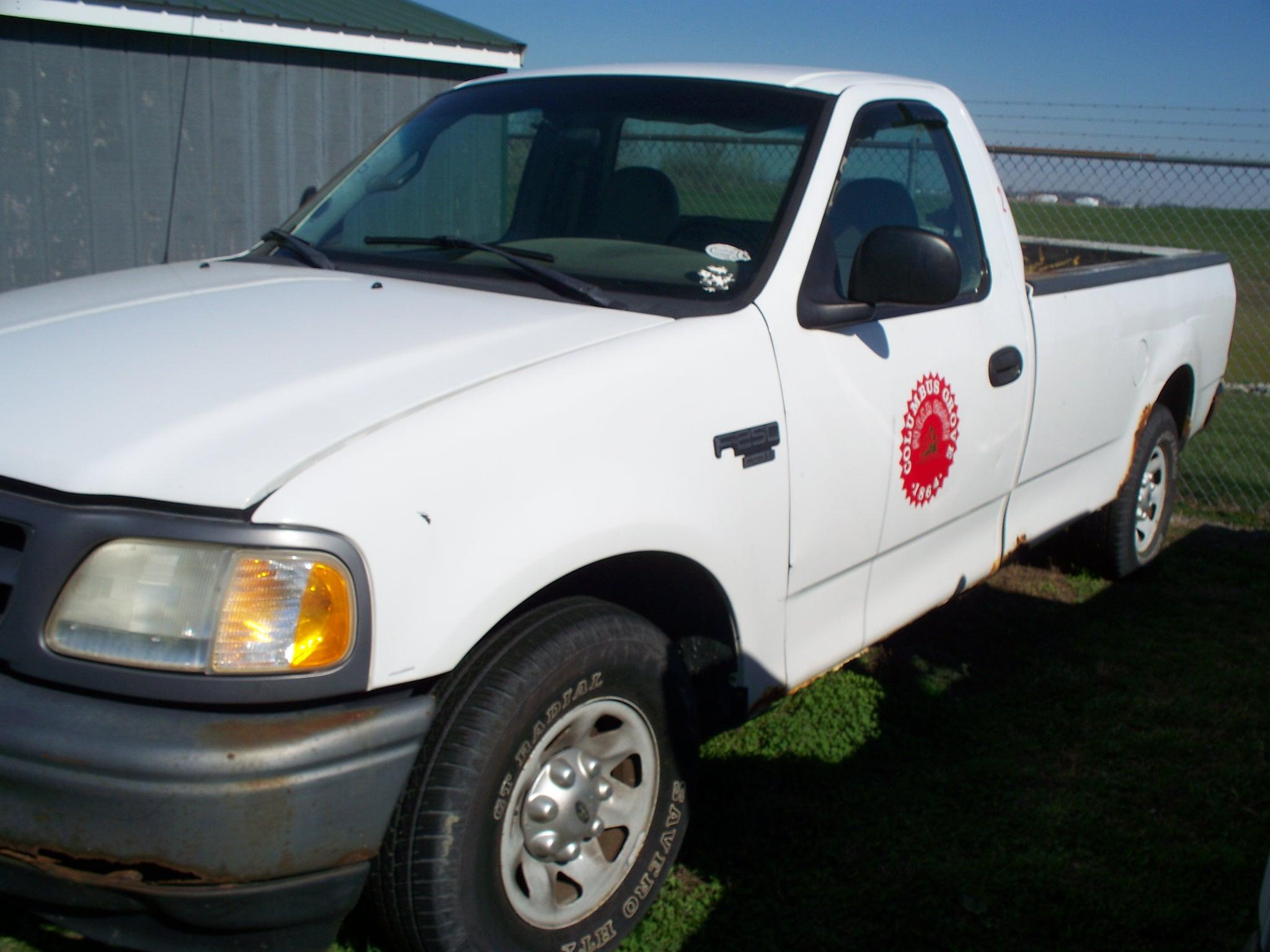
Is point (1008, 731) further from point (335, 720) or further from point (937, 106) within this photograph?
point (335, 720)

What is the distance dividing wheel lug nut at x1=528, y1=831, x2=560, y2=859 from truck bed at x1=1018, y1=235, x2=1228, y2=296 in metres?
2.49

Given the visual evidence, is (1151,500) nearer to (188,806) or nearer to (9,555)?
(188,806)

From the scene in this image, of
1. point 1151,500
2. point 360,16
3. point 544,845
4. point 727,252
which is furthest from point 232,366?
point 360,16

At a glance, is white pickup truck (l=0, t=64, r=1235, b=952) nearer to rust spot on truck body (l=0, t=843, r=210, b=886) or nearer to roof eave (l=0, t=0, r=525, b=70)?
rust spot on truck body (l=0, t=843, r=210, b=886)

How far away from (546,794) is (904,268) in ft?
5.05

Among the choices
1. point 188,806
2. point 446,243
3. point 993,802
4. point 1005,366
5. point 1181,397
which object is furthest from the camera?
point 1181,397

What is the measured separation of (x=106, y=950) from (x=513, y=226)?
6.92 ft

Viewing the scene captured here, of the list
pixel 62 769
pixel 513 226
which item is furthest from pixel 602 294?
pixel 62 769

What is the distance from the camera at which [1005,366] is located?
367 cm

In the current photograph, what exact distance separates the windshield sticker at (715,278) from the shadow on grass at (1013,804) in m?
1.48

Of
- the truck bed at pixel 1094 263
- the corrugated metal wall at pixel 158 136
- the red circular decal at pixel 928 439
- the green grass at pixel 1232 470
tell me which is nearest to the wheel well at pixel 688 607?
the red circular decal at pixel 928 439

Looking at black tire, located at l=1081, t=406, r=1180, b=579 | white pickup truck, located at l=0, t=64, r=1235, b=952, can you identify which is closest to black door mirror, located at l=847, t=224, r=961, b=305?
white pickup truck, located at l=0, t=64, r=1235, b=952

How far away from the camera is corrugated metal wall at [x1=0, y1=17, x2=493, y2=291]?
6.80 m

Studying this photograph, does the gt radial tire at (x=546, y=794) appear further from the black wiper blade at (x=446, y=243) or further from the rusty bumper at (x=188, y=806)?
the black wiper blade at (x=446, y=243)
